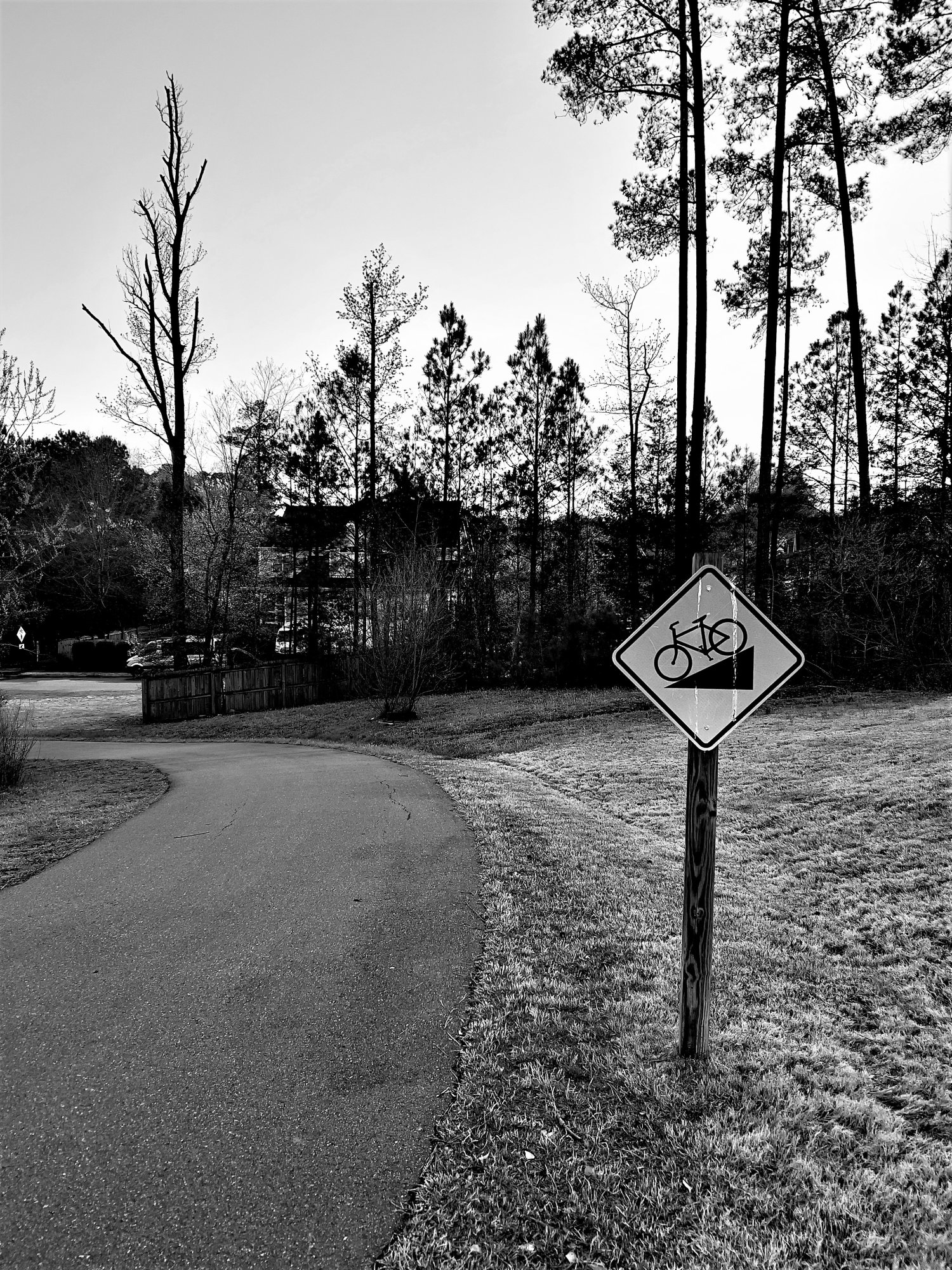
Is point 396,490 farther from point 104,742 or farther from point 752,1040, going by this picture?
point 752,1040

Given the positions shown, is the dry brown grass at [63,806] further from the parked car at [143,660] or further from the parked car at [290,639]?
the parked car at [143,660]

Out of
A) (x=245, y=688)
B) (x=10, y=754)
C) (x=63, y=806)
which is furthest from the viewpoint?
(x=245, y=688)

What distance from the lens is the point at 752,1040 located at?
339 cm

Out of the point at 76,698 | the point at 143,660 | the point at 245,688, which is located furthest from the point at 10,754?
the point at 143,660

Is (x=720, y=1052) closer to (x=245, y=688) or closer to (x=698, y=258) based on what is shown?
(x=698, y=258)

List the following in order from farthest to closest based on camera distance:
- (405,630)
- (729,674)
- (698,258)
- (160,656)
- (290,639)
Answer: (160,656) → (290,639) → (405,630) → (698,258) → (729,674)

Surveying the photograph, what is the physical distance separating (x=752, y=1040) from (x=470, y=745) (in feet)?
38.1

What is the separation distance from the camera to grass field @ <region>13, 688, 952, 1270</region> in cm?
226

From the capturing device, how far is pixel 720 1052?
3281 millimetres

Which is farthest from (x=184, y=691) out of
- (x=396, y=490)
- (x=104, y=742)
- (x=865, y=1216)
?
(x=865, y=1216)

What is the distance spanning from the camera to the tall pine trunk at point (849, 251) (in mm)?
17031

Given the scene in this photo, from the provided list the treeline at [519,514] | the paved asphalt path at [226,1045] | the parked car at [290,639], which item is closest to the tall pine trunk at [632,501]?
the treeline at [519,514]

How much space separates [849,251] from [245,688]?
72.0ft

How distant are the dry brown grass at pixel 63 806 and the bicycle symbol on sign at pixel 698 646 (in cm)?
Answer: 562
